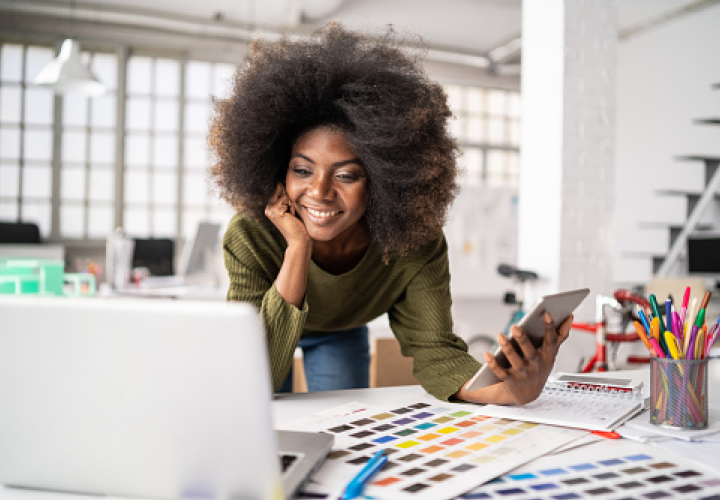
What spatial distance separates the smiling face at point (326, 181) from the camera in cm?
134

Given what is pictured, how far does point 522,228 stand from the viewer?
3.92 m

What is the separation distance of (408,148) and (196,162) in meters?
6.94

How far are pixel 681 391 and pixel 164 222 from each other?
24.5 feet

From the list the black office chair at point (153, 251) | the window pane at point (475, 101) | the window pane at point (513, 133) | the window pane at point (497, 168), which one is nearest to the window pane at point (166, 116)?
the black office chair at point (153, 251)

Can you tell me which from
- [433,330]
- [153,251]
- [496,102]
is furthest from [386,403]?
[496,102]

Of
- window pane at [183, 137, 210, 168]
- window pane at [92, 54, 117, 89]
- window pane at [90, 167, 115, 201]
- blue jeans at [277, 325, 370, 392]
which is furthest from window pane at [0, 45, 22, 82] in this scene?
blue jeans at [277, 325, 370, 392]

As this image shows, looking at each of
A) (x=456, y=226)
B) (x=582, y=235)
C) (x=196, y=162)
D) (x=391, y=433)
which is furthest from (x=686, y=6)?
(x=391, y=433)

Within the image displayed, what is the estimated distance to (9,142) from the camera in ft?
23.3

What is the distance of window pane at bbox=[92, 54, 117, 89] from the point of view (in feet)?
24.4

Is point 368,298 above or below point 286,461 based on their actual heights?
above

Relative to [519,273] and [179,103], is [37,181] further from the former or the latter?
[519,273]

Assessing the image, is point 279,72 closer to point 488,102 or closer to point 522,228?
point 522,228

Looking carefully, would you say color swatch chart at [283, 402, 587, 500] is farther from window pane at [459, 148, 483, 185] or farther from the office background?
window pane at [459, 148, 483, 185]

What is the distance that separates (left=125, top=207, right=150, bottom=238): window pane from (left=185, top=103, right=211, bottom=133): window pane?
120 centimetres
